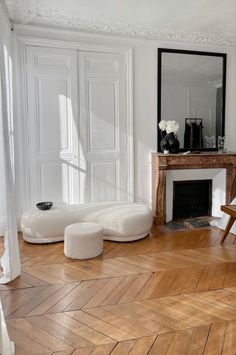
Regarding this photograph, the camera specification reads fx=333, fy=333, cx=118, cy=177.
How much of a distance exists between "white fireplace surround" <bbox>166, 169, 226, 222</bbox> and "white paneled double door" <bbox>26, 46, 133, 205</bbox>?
1.95 ft

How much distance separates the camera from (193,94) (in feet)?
15.9

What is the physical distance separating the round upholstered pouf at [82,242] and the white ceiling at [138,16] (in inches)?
94.2

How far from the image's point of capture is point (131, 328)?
7.13ft

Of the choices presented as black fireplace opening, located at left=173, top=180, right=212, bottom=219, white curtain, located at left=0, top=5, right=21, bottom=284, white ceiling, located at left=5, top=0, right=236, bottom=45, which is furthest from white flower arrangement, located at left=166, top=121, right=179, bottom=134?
white curtain, located at left=0, top=5, right=21, bottom=284

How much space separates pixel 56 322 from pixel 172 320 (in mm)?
787

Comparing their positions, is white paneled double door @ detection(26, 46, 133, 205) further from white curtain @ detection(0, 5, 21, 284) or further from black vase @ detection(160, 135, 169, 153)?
white curtain @ detection(0, 5, 21, 284)

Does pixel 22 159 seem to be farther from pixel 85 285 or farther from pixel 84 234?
pixel 85 285

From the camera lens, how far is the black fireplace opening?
500 centimetres

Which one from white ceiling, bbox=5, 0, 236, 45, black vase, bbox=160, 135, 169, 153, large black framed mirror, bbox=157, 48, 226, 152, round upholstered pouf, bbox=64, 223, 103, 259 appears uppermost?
white ceiling, bbox=5, 0, 236, 45

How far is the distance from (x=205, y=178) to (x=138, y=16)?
2.46 metres

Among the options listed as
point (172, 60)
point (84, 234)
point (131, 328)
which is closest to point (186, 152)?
point (172, 60)

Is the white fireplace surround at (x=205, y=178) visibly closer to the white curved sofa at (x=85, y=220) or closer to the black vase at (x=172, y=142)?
the black vase at (x=172, y=142)

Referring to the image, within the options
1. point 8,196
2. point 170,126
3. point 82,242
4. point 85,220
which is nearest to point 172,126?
point 170,126

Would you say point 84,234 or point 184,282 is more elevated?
point 84,234
